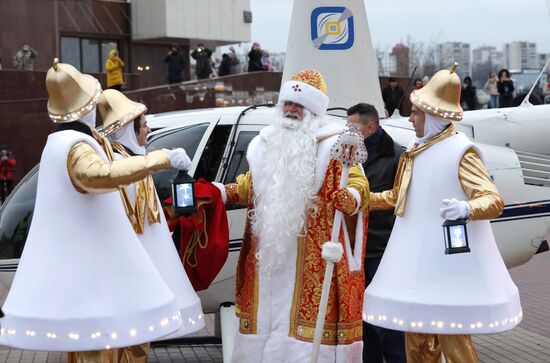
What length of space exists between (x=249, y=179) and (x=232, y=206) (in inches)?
44.9

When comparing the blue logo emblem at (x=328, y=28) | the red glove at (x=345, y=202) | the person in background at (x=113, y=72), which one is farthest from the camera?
the person in background at (x=113, y=72)

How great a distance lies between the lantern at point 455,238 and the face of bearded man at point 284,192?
0.93 metres

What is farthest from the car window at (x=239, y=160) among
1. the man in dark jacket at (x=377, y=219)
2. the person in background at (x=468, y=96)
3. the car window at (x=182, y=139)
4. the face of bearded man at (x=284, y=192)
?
the person in background at (x=468, y=96)

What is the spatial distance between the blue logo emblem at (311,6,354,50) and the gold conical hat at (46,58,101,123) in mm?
4451

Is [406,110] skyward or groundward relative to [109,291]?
skyward

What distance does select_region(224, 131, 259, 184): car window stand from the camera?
7.38 meters

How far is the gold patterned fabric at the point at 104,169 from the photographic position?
504 cm

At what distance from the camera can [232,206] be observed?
725 centimetres

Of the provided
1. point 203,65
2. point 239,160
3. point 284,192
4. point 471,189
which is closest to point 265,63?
point 203,65

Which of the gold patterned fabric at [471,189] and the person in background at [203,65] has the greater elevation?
the person in background at [203,65]

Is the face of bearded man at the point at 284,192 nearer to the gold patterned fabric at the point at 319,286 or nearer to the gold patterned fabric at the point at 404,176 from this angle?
the gold patterned fabric at the point at 319,286

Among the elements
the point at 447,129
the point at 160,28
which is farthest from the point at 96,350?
the point at 160,28

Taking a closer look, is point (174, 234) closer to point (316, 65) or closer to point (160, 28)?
point (316, 65)

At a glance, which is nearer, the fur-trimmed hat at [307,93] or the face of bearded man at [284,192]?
the face of bearded man at [284,192]
